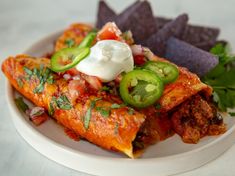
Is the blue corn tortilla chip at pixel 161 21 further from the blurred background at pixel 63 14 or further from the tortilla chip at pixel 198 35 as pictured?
the blurred background at pixel 63 14

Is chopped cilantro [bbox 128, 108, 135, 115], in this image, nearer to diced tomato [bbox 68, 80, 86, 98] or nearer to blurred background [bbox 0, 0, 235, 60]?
diced tomato [bbox 68, 80, 86, 98]

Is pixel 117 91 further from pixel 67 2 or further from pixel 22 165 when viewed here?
pixel 67 2

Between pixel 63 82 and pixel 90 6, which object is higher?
pixel 63 82

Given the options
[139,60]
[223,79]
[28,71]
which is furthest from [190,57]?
[28,71]

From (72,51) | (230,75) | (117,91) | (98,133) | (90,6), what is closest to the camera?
(98,133)

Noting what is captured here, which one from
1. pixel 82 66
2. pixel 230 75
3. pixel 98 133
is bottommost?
pixel 230 75

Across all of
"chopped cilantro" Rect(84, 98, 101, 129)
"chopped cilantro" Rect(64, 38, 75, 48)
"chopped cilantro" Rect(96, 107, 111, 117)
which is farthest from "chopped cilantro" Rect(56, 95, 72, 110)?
"chopped cilantro" Rect(64, 38, 75, 48)

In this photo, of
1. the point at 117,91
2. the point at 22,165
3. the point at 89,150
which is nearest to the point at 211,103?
the point at 117,91
